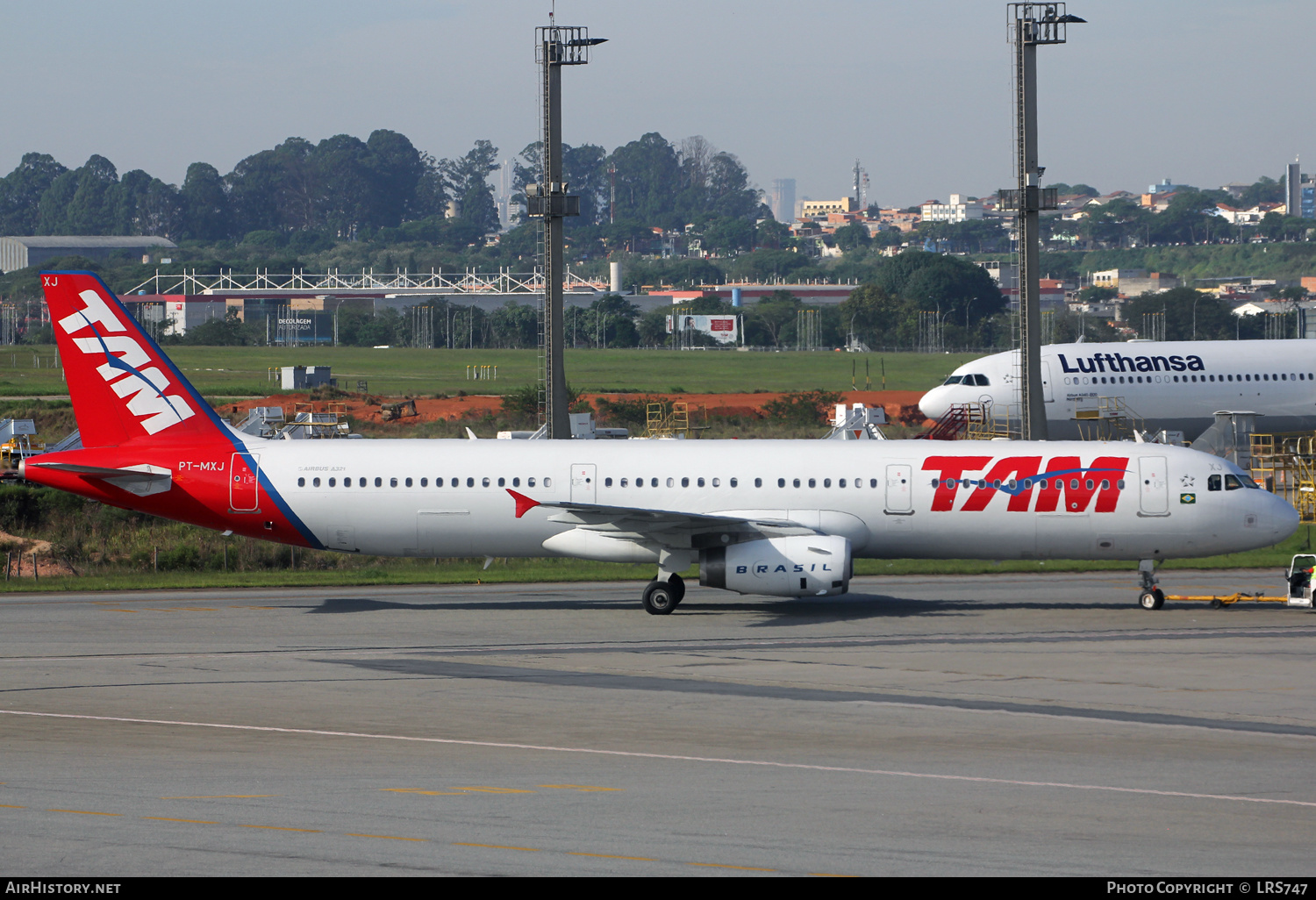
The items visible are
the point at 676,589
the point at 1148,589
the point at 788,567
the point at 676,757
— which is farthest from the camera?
the point at 1148,589

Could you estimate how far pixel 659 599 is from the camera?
34.0 metres

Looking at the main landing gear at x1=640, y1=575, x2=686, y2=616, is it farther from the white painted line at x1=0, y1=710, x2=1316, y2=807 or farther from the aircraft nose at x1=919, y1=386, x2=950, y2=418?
the aircraft nose at x1=919, y1=386, x2=950, y2=418

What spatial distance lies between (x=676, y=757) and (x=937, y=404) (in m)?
48.2

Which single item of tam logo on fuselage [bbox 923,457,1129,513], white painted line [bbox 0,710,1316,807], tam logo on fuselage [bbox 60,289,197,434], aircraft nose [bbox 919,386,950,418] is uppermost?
tam logo on fuselage [bbox 60,289,197,434]

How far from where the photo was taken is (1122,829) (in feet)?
51.7

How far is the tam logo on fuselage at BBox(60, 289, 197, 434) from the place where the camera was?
3538 centimetres

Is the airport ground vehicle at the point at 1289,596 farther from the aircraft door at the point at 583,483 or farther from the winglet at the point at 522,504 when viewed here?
the winglet at the point at 522,504

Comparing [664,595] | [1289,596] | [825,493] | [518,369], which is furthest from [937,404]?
[518,369]

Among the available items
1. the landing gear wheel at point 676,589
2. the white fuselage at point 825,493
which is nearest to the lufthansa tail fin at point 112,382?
the white fuselage at point 825,493

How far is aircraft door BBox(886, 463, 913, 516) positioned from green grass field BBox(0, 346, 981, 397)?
232 feet

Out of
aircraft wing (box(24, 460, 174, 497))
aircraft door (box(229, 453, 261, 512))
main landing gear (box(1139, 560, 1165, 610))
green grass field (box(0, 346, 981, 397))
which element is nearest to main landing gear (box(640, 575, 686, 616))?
aircraft door (box(229, 453, 261, 512))

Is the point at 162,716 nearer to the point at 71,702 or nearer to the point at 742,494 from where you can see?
the point at 71,702

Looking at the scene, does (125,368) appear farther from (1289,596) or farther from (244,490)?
(1289,596)

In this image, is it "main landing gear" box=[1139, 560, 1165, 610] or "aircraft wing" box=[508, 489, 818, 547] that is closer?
"aircraft wing" box=[508, 489, 818, 547]
